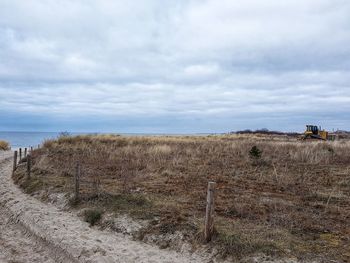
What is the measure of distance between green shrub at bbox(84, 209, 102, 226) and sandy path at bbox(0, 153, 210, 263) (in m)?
0.16

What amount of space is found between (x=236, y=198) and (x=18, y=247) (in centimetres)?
585

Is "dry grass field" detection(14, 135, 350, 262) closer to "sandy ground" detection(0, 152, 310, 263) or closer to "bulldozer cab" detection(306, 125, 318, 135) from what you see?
"sandy ground" detection(0, 152, 310, 263)

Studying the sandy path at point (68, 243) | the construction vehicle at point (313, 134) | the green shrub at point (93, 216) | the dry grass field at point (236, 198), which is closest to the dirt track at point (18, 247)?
the sandy path at point (68, 243)

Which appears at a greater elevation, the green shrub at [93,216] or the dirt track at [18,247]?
the green shrub at [93,216]

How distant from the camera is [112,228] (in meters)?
9.25

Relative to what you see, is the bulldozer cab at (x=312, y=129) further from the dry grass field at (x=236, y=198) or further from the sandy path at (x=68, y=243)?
the sandy path at (x=68, y=243)

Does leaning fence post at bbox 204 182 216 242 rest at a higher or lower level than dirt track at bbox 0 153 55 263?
higher

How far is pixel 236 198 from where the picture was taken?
36.4ft

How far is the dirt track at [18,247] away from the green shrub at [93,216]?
1.38 meters

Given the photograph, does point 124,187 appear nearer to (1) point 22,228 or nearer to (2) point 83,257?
(1) point 22,228

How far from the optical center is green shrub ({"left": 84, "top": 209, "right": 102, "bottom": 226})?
32.4 ft

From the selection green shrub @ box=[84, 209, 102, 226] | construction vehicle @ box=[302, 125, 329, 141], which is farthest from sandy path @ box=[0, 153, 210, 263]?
construction vehicle @ box=[302, 125, 329, 141]

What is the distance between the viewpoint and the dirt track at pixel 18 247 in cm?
794

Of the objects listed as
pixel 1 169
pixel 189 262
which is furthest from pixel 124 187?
pixel 1 169
